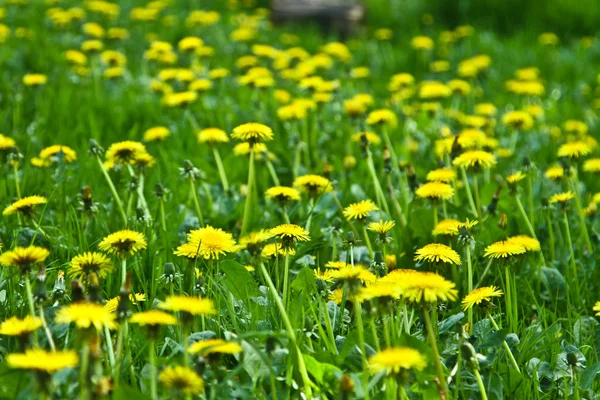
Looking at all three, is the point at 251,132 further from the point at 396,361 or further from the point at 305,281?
the point at 396,361

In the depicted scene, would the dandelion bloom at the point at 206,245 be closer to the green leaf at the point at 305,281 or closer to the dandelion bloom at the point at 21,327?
the green leaf at the point at 305,281

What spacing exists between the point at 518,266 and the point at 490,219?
0.68ft

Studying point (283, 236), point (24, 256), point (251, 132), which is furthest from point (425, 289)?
point (251, 132)

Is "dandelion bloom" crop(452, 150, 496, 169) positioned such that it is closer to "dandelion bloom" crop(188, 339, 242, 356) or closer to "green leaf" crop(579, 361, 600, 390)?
"green leaf" crop(579, 361, 600, 390)

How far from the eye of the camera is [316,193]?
2520 millimetres

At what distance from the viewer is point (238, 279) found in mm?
2008

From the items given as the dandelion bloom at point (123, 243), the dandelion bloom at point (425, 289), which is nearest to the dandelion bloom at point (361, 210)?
the dandelion bloom at point (123, 243)

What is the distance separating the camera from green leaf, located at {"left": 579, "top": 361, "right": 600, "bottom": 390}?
1.74 meters

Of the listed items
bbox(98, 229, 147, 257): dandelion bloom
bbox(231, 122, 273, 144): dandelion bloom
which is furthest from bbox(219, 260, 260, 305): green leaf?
bbox(231, 122, 273, 144): dandelion bloom

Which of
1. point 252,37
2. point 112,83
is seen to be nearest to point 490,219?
point 112,83

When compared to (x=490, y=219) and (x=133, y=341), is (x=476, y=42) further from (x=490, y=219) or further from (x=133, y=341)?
(x=133, y=341)

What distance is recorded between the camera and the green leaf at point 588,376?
1.74m

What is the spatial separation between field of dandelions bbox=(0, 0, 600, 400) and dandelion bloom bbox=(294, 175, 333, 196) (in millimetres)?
13

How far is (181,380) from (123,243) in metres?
0.64
